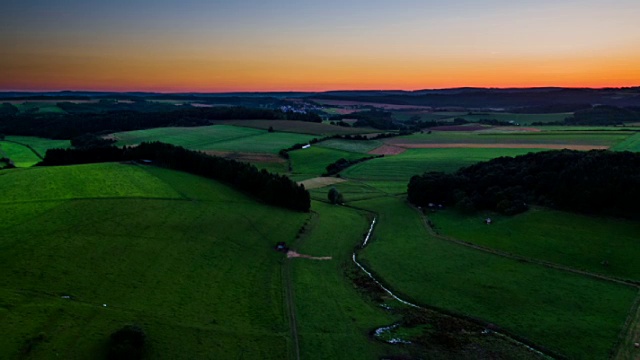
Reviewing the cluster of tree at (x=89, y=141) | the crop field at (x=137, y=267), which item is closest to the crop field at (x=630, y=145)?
the crop field at (x=137, y=267)

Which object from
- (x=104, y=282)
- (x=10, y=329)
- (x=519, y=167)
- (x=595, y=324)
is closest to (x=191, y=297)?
(x=104, y=282)

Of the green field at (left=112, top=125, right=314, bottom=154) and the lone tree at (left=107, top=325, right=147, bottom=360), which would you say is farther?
the green field at (left=112, top=125, right=314, bottom=154)

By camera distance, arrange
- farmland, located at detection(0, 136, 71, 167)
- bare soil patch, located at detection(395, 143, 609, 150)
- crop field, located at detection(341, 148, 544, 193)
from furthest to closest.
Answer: bare soil patch, located at detection(395, 143, 609, 150), farmland, located at detection(0, 136, 71, 167), crop field, located at detection(341, 148, 544, 193)

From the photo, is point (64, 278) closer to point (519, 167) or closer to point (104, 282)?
point (104, 282)

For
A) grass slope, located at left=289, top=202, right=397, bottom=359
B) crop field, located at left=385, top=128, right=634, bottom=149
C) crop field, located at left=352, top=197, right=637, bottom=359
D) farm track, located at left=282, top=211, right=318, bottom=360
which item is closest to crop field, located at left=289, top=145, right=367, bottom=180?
crop field, located at left=385, top=128, right=634, bottom=149

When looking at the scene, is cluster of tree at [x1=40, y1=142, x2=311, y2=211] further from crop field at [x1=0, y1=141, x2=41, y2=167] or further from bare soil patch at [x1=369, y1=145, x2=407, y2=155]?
bare soil patch at [x1=369, y1=145, x2=407, y2=155]

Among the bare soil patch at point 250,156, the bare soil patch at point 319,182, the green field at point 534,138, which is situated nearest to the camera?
the bare soil patch at point 319,182

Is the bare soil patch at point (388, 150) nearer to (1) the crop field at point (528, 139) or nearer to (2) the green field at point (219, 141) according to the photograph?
(1) the crop field at point (528, 139)

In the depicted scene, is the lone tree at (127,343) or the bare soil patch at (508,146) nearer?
the lone tree at (127,343)
